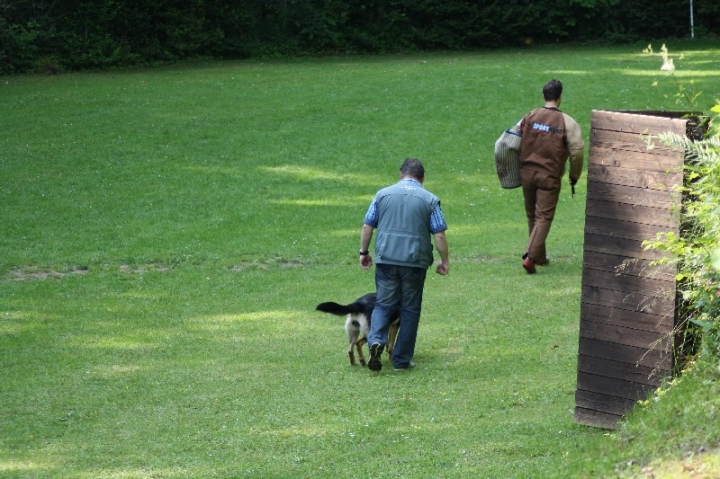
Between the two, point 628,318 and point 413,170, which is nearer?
point 628,318

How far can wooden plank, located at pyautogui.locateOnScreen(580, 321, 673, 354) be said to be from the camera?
22.4 ft

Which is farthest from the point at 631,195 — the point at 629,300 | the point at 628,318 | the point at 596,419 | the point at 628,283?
the point at 596,419

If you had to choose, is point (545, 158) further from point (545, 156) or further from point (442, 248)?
point (442, 248)

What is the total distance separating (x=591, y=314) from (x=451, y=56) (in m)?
28.4

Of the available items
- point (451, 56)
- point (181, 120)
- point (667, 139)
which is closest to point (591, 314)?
point (667, 139)

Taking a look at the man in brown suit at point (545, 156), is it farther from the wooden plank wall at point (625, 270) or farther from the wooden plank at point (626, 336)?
the wooden plank at point (626, 336)

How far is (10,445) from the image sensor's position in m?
7.55

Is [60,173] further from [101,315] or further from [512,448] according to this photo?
[512,448]

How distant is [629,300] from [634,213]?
22.9 inches

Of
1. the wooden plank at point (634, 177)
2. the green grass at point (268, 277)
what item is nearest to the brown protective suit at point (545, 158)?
the green grass at point (268, 277)

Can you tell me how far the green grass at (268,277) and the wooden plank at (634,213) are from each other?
1.49 meters

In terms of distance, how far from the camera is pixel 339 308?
9.40 metres

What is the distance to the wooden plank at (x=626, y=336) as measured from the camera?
682cm

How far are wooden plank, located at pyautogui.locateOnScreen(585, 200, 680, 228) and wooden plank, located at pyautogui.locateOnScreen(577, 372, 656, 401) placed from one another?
1.10m
